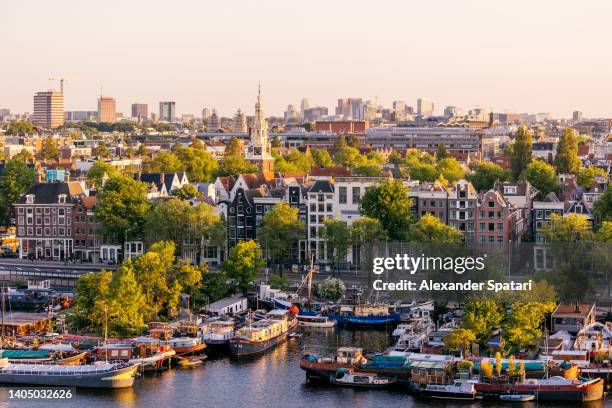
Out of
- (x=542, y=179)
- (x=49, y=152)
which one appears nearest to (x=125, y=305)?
(x=542, y=179)

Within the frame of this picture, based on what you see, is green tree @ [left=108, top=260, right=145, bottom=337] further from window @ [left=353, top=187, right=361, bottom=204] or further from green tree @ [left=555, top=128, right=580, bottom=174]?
green tree @ [left=555, top=128, right=580, bottom=174]

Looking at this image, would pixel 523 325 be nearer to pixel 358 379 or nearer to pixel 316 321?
pixel 358 379

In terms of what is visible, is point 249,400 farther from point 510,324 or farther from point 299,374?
point 510,324

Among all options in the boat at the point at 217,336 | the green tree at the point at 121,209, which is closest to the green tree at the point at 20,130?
the green tree at the point at 121,209

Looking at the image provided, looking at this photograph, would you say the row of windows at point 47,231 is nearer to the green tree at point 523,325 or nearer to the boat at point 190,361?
the boat at point 190,361

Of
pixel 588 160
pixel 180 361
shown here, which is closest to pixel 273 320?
pixel 180 361

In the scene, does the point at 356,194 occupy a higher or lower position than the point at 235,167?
lower

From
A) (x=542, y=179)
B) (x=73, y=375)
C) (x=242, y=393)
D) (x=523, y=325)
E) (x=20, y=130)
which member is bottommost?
(x=242, y=393)
